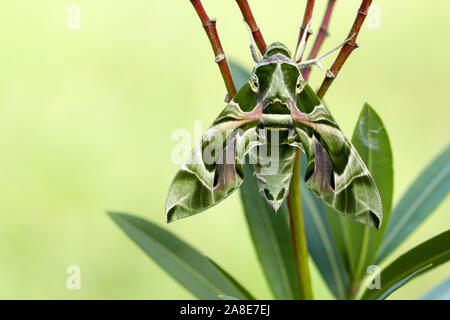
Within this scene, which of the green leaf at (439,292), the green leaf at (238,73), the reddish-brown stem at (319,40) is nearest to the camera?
the reddish-brown stem at (319,40)

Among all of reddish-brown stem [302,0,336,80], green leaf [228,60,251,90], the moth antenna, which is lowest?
the moth antenna

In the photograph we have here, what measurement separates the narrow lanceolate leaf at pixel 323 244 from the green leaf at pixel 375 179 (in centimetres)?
2

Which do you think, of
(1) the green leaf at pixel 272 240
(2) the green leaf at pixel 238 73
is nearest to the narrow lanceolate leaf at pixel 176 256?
(1) the green leaf at pixel 272 240

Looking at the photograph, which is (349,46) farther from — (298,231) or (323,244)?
(323,244)

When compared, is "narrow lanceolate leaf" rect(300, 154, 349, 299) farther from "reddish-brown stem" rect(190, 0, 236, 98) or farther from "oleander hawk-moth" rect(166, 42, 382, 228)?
"reddish-brown stem" rect(190, 0, 236, 98)

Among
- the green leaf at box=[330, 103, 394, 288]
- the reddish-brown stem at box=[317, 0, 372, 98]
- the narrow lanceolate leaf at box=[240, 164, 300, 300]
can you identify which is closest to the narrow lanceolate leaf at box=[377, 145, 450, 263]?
the green leaf at box=[330, 103, 394, 288]

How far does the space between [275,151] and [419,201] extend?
408 millimetres

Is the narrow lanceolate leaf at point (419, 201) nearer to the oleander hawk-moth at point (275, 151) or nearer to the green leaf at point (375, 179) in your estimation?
the green leaf at point (375, 179)

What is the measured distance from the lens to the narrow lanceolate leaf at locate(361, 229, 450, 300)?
74 centimetres

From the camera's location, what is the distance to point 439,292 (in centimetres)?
94

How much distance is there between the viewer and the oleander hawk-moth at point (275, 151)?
702 mm

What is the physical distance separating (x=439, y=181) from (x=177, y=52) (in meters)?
2.18

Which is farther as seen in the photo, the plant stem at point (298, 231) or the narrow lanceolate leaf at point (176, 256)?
the narrow lanceolate leaf at point (176, 256)

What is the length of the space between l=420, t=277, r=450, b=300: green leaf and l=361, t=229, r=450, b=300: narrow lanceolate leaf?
0.64 ft
